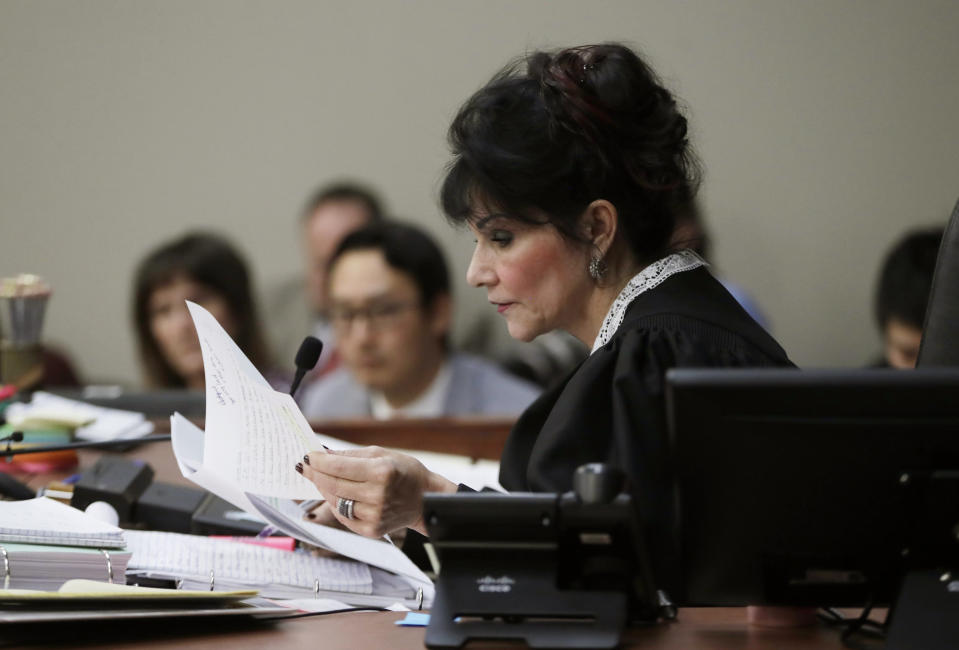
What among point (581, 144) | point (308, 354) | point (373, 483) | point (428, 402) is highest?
point (581, 144)

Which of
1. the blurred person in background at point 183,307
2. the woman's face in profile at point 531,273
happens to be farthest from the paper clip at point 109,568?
the blurred person in background at point 183,307

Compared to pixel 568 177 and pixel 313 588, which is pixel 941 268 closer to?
pixel 568 177

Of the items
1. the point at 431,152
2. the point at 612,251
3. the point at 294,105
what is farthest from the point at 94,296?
the point at 612,251

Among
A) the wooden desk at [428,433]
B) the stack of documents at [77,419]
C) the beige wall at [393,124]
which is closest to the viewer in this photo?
the stack of documents at [77,419]

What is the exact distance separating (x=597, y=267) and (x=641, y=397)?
36 cm

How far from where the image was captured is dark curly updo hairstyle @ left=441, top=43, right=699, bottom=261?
1.58 metres

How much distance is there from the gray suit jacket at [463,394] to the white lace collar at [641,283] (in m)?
1.84

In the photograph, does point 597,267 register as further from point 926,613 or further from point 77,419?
point 77,419

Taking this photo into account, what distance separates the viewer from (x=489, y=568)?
1.19 metres

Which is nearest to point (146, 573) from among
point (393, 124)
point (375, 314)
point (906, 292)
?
point (375, 314)

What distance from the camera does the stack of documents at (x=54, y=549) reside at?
1334 millimetres

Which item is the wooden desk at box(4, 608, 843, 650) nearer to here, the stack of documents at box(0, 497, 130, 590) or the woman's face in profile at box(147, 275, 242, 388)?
the stack of documents at box(0, 497, 130, 590)

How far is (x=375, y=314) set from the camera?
3.60 meters

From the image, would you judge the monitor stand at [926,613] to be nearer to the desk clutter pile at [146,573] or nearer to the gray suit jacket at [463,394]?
the desk clutter pile at [146,573]
